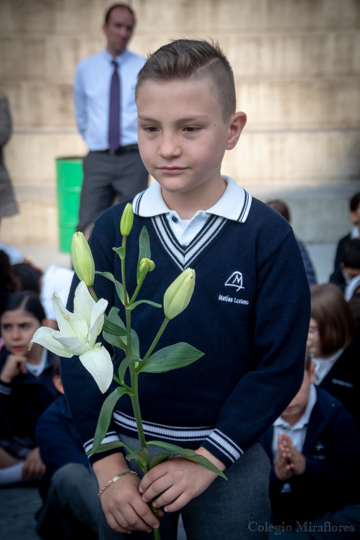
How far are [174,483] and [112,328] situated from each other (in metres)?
0.30

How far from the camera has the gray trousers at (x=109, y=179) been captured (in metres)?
4.95

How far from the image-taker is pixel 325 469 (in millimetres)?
1989

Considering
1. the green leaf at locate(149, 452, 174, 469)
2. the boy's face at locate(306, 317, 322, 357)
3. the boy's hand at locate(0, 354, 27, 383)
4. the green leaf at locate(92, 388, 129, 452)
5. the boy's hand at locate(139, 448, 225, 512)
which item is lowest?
the boy's hand at locate(0, 354, 27, 383)

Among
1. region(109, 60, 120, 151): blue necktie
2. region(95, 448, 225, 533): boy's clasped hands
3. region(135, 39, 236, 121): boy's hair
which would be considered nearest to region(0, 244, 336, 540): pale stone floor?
region(95, 448, 225, 533): boy's clasped hands

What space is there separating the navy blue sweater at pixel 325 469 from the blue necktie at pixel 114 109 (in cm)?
324

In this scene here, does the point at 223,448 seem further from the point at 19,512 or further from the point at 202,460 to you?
the point at 19,512

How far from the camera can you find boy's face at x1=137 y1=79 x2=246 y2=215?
3.85ft

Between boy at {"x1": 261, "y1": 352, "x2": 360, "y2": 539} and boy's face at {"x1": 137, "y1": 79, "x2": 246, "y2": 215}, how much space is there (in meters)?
1.03

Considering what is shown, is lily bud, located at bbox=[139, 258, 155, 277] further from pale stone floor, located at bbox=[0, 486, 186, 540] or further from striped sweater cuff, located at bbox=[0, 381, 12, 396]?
striped sweater cuff, located at bbox=[0, 381, 12, 396]

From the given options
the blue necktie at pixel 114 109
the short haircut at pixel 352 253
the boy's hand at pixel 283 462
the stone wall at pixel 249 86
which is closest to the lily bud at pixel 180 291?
the boy's hand at pixel 283 462

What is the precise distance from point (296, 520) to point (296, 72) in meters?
6.02

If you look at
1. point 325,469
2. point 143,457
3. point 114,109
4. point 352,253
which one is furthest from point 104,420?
point 114,109

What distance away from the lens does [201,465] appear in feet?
3.85

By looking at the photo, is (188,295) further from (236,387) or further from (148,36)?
(148,36)
